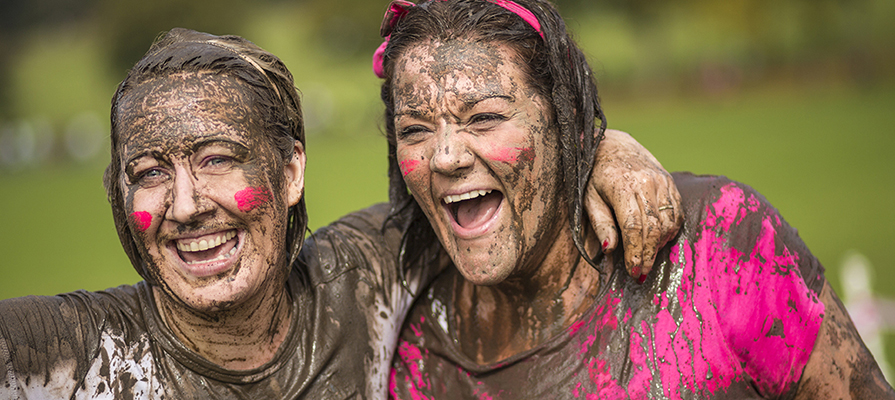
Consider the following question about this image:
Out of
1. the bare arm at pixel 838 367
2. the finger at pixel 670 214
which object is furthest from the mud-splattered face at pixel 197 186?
the bare arm at pixel 838 367

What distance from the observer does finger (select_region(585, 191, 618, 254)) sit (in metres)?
2.66

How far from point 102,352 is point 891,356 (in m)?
6.67

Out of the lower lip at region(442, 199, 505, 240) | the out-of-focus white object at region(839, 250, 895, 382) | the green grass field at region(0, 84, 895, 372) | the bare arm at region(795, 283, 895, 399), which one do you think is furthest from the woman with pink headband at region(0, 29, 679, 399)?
the green grass field at region(0, 84, 895, 372)

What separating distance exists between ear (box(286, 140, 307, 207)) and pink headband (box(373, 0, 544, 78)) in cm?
45

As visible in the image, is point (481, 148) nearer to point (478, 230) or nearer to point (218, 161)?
point (478, 230)

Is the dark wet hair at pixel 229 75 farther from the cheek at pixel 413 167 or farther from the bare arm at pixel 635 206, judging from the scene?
the bare arm at pixel 635 206

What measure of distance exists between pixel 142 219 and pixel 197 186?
20cm

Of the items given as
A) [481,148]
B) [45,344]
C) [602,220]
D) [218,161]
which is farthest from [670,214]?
[45,344]

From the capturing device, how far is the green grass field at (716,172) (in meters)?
12.4

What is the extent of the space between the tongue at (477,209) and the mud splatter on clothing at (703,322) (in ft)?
1.57

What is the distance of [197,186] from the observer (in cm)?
250

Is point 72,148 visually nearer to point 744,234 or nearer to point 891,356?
point 891,356

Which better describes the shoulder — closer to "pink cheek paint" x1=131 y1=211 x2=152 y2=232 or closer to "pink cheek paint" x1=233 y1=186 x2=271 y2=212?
"pink cheek paint" x1=233 y1=186 x2=271 y2=212

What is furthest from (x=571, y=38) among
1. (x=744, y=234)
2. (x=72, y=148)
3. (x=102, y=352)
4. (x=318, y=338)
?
(x=72, y=148)
